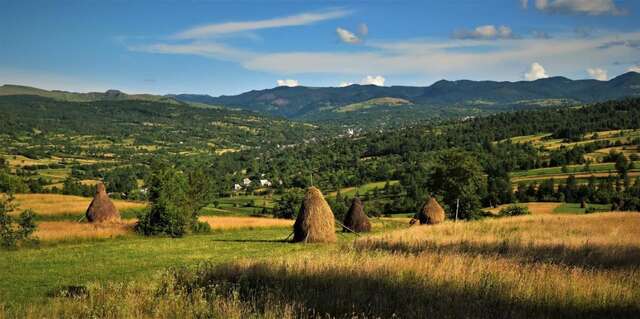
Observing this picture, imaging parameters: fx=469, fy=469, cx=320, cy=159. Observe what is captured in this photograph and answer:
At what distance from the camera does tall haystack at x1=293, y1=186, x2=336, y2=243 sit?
26.3 m

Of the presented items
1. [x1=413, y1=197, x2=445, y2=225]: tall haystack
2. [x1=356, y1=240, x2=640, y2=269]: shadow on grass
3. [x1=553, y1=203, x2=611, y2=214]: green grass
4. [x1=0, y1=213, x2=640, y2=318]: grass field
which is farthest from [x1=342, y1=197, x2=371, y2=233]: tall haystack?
[x1=553, y1=203, x2=611, y2=214]: green grass

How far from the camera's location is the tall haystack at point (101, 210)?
125ft

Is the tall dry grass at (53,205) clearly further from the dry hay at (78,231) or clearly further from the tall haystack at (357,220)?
the tall haystack at (357,220)

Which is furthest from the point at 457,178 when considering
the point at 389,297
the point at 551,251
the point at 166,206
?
the point at 389,297

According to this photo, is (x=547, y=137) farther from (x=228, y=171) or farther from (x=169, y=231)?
(x=169, y=231)

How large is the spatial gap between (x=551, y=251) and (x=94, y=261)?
56.8 feet

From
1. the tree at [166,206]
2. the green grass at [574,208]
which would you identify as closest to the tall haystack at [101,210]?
the tree at [166,206]

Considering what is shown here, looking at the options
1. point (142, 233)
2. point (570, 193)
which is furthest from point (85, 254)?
point (570, 193)

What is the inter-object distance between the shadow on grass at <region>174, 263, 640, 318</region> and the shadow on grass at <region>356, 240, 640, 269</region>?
2688 millimetres

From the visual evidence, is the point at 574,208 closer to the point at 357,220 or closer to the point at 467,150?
the point at 357,220

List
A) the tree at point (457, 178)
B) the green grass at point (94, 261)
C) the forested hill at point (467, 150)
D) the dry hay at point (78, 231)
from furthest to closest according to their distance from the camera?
the forested hill at point (467, 150)
the tree at point (457, 178)
the dry hay at point (78, 231)
the green grass at point (94, 261)

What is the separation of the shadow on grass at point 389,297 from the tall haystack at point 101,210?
31845mm

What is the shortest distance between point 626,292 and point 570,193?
96.6m

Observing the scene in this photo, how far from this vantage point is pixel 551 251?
1231 cm
